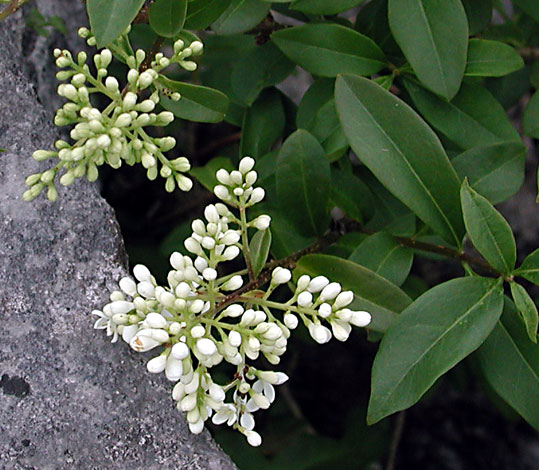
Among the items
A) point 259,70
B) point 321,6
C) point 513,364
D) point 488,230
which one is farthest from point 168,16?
point 513,364

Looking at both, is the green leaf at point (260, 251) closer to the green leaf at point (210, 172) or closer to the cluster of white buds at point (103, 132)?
the cluster of white buds at point (103, 132)

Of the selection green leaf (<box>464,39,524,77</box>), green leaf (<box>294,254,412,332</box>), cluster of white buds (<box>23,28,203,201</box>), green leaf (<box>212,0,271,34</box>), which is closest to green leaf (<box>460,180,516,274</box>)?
green leaf (<box>294,254,412,332</box>)

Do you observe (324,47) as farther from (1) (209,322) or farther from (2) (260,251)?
(1) (209,322)

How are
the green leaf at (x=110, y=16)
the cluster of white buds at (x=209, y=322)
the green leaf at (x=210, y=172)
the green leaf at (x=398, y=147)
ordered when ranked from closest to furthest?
the cluster of white buds at (x=209, y=322) < the green leaf at (x=110, y=16) < the green leaf at (x=398, y=147) < the green leaf at (x=210, y=172)

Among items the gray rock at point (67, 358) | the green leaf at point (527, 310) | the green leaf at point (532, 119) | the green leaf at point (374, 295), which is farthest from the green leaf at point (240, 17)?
the green leaf at point (527, 310)

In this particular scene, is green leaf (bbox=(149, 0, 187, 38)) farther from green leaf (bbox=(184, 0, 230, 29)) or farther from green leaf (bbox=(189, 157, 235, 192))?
green leaf (bbox=(189, 157, 235, 192))
